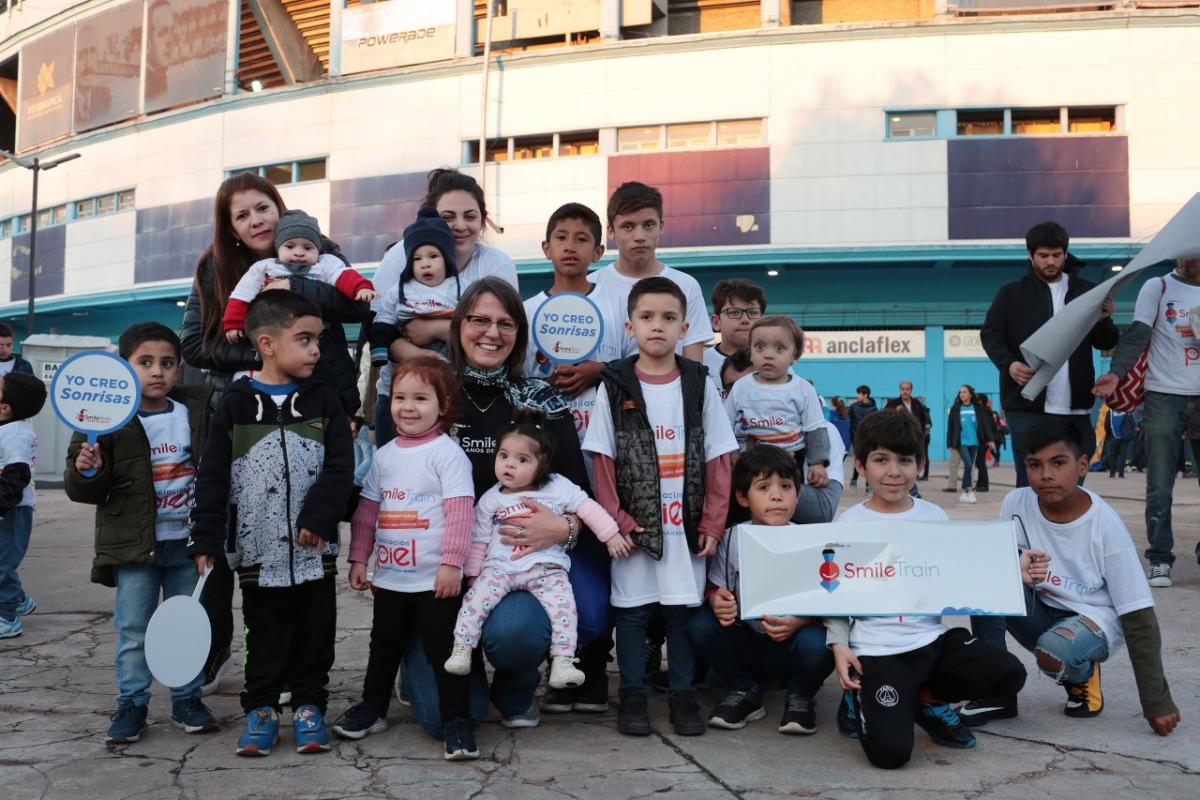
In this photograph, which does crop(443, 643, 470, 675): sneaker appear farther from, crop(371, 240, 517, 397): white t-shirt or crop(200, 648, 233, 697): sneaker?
crop(200, 648, 233, 697): sneaker

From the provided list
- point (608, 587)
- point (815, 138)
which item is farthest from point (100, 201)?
point (608, 587)

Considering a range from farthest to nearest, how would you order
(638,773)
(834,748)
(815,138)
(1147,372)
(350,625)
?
1. (815,138)
2. (1147,372)
3. (350,625)
4. (834,748)
5. (638,773)

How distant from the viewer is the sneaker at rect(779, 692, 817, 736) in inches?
142

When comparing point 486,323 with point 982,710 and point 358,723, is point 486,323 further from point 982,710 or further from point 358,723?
point 982,710

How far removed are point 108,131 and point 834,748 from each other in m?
32.1

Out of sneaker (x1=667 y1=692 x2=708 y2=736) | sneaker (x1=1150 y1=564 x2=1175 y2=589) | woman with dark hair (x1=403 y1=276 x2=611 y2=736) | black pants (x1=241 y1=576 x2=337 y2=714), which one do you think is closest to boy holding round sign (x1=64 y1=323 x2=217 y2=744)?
black pants (x1=241 y1=576 x2=337 y2=714)

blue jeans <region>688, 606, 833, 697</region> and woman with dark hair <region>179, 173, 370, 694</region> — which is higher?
woman with dark hair <region>179, 173, 370, 694</region>

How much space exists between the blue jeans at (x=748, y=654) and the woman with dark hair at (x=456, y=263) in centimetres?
147

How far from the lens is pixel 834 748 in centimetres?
346

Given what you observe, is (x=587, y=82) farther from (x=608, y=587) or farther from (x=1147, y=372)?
(x=608, y=587)

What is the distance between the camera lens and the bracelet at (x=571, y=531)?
3696 millimetres

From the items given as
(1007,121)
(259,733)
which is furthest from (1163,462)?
(1007,121)

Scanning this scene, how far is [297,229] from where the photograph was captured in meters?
4.13

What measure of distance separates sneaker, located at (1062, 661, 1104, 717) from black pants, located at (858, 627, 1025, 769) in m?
0.37
